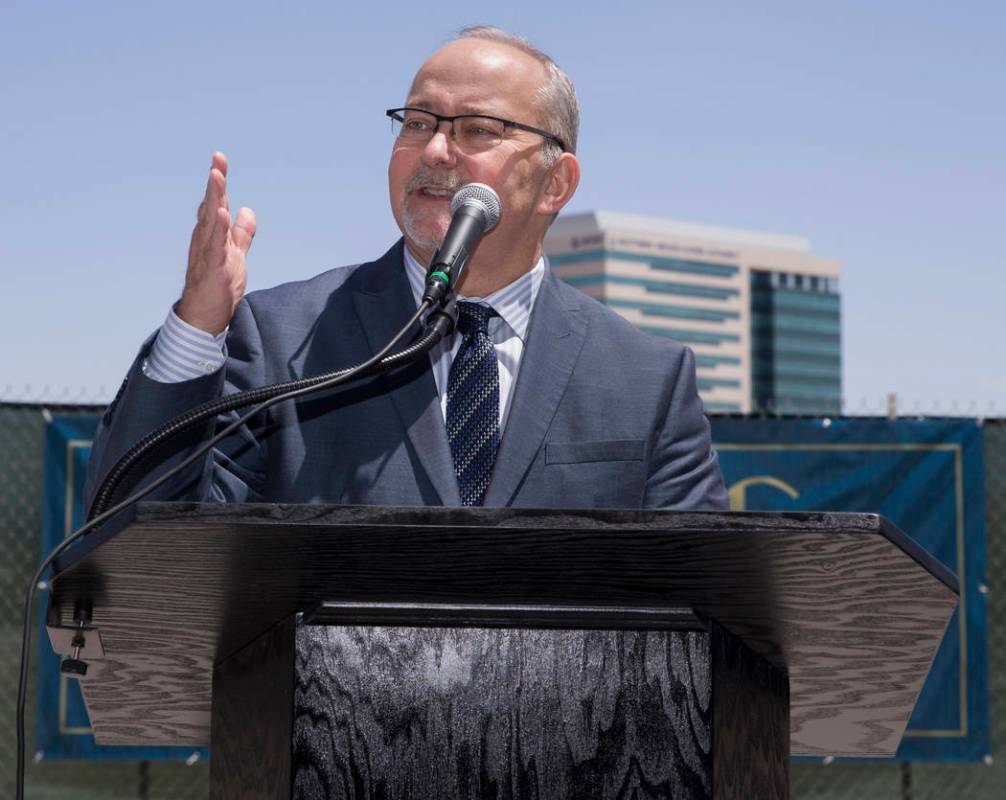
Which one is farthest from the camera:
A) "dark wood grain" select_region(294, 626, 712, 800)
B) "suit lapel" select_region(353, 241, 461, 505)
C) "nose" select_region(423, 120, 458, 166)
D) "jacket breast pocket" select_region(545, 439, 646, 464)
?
"nose" select_region(423, 120, 458, 166)

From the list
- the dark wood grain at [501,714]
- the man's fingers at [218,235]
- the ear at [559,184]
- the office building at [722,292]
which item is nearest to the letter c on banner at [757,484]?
the ear at [559,184]

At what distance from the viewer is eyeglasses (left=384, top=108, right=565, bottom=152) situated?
257cm

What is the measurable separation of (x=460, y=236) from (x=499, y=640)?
0.65 meters

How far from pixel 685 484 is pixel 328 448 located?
65 cm

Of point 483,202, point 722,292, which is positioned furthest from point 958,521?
point 722,292

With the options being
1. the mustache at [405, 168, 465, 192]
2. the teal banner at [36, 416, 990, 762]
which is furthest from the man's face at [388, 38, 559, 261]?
the teal banner at [36, 416, 990, 762]

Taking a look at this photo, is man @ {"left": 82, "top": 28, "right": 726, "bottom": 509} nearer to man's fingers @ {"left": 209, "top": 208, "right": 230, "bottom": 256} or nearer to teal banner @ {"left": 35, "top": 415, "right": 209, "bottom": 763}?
man's fingers @ {"left": 209, "top": 208, "right": 230, "bottom": 256}

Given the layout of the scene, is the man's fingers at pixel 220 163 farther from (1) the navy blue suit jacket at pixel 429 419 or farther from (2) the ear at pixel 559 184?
(2) the ear at pixel 559 184

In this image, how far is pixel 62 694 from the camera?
6602 mm

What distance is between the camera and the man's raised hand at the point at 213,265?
181 cm

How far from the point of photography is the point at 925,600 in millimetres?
1441

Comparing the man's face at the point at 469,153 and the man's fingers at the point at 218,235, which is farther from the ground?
the man's face at the point at 469,153

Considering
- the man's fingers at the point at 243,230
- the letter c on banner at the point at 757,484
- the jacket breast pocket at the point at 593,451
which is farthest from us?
the letter c on banner at the point at 757,484

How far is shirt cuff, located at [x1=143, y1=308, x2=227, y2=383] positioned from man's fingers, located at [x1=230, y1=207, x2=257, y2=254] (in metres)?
0.15
